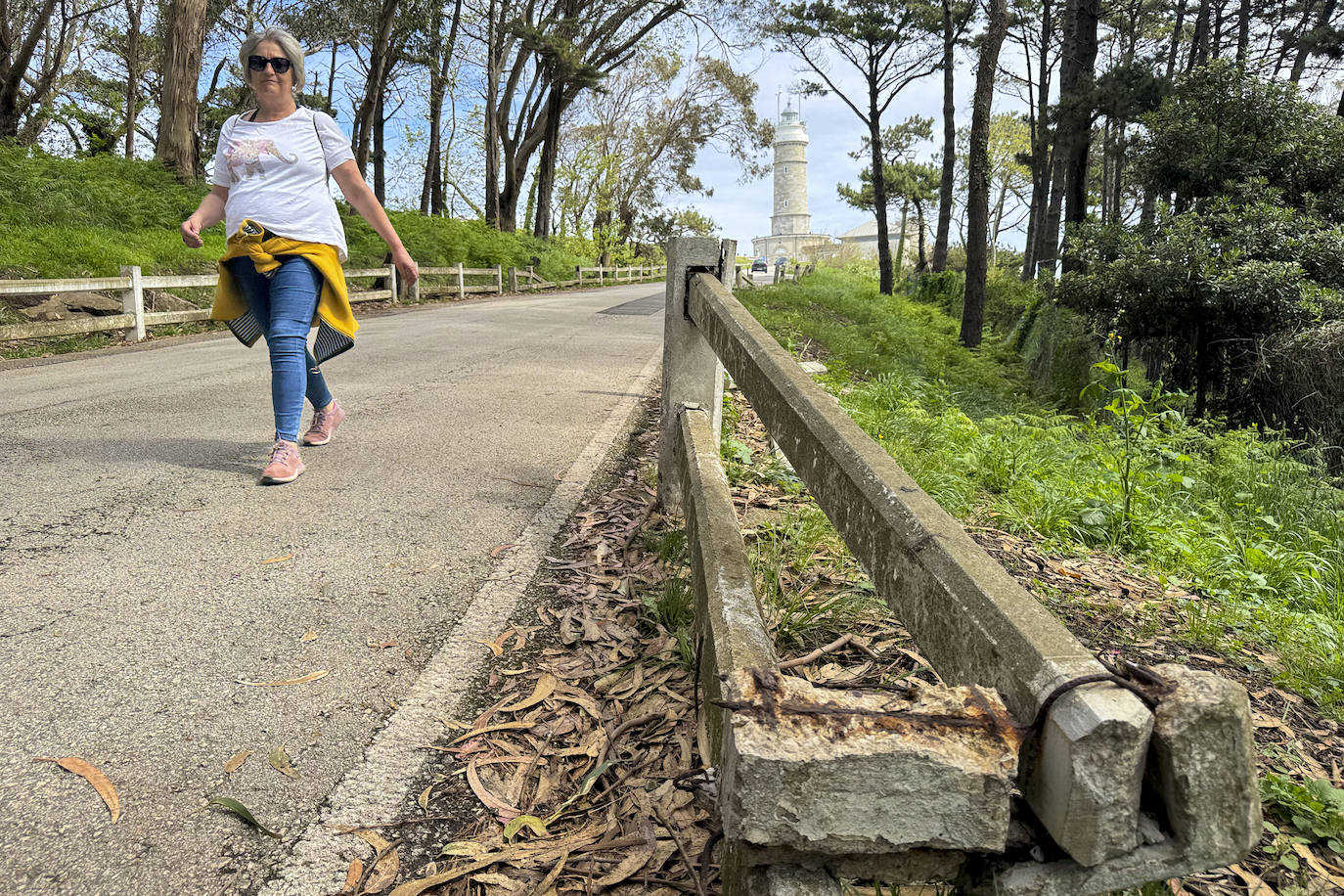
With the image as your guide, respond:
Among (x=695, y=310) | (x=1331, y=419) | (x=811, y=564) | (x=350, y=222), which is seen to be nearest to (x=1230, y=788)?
(x=811, y=564)

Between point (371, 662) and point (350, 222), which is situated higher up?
point (350, 222)

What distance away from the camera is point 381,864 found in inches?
68.2

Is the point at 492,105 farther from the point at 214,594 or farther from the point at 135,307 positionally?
the point at 214,594

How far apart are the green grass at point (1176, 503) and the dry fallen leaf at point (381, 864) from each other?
9.54ft

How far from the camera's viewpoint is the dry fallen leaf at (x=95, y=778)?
70.2 inches

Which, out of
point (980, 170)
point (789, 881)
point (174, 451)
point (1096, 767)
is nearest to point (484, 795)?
point (789, 881)

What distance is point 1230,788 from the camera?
0.92 m

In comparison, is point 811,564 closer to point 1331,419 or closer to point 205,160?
point 1331,419

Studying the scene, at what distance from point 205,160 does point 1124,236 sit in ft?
117

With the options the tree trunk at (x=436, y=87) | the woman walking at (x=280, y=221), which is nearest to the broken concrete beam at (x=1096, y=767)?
the woman walking at (x=280, y=221)

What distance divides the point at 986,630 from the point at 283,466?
368 centimetres

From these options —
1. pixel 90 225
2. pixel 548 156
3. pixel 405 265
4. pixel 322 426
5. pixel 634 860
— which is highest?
pixel 548 156

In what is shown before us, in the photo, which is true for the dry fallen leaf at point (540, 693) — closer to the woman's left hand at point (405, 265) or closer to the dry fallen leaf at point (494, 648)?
the dry fallen leaf at point (494, 648)

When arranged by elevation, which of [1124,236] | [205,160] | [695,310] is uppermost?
[205,160]
